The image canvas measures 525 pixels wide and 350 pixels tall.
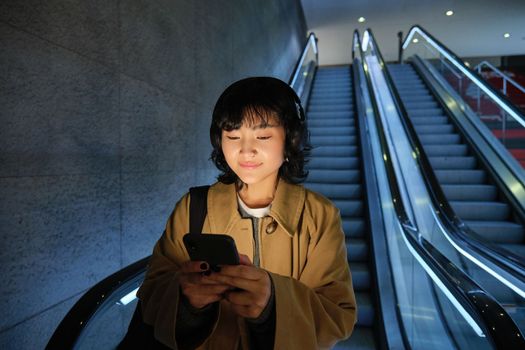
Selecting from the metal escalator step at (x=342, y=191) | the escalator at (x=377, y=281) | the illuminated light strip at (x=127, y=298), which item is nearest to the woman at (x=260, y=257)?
the escalator at (x=377, y=281)

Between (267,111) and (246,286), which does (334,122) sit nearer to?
(267,111)

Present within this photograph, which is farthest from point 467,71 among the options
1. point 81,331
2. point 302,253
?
point 81,331

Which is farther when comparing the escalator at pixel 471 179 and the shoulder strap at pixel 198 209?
the escalator at pixel 471 179

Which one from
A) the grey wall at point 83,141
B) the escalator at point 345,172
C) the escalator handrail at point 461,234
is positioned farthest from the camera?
the escalator at point 345,172

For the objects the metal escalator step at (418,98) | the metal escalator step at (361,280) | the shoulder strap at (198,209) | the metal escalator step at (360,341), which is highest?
the metal escalator step at (418,98)

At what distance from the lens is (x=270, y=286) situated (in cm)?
75

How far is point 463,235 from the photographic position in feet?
8.87

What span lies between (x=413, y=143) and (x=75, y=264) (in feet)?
11.3

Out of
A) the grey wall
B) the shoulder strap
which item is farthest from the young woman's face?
the grey wall

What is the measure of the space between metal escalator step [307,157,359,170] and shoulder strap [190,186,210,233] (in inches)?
163

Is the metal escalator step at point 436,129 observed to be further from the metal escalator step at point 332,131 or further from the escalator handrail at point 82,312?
the escalator handrail at point 82,312

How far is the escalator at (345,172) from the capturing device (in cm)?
294

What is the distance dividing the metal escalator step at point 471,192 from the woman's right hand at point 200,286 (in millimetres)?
4414

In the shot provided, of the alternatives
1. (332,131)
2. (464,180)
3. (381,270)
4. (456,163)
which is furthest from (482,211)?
(332,131)
